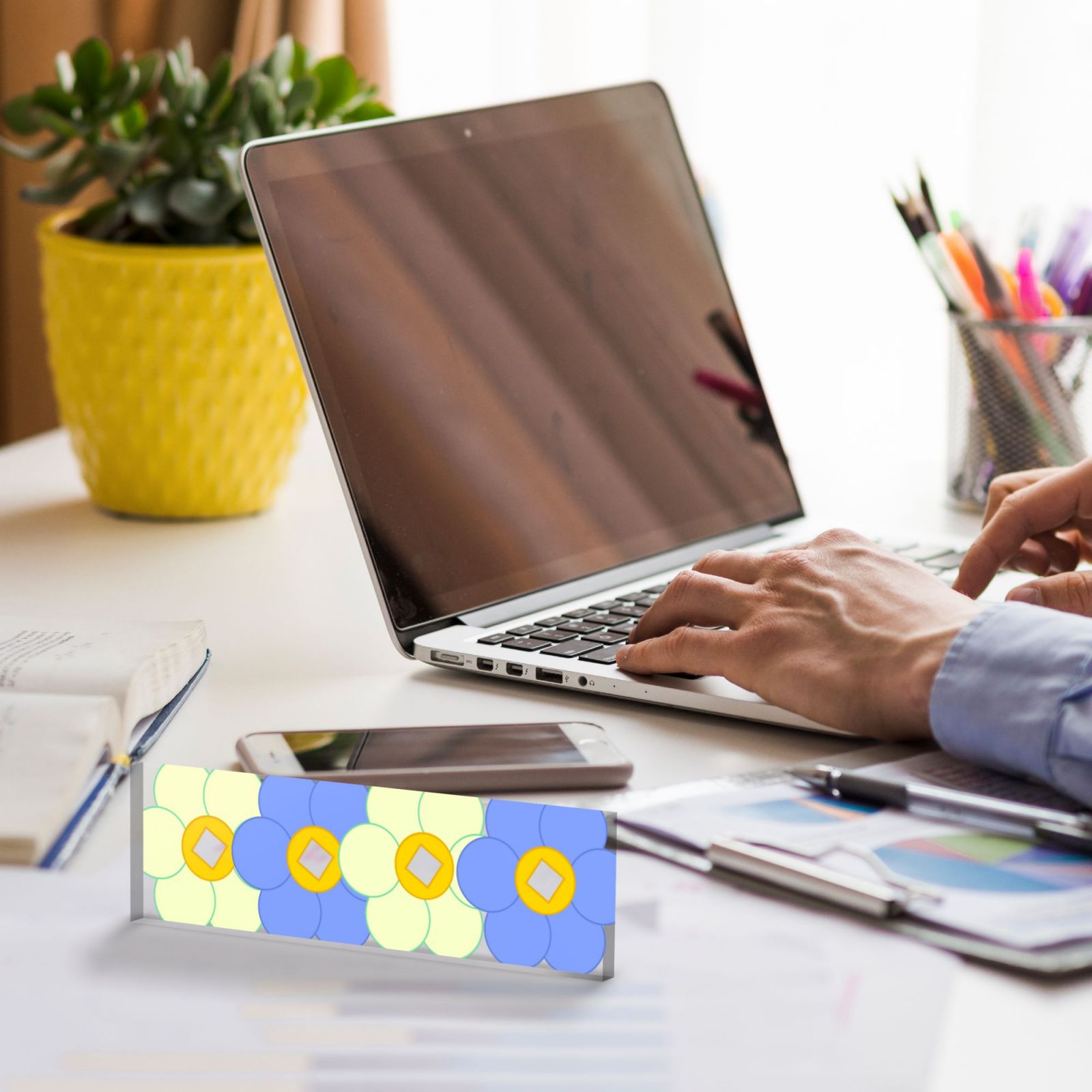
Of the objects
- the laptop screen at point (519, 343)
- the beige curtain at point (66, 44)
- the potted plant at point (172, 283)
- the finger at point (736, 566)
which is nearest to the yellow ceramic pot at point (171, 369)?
the potted plant at point (172, 283)

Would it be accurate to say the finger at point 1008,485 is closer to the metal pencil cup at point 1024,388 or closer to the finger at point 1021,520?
the finger at point 1021,520

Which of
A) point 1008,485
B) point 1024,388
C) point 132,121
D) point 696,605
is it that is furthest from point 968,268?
point 132,121

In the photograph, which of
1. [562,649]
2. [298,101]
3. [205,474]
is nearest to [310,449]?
[205,474]

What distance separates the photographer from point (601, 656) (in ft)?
2.41

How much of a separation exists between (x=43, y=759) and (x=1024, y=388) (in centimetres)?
79

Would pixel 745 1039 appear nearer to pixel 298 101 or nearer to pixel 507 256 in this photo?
pixel 507 256

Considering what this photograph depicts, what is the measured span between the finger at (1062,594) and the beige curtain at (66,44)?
3.76ft

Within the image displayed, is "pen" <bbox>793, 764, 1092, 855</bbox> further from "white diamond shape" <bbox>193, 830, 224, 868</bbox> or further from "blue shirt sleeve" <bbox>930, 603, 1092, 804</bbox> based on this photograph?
"white diamond shape" <bbox>193, 830, 224, 868</bbox>

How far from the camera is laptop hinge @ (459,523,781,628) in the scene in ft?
2.63

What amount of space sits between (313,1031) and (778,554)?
1.22 ft

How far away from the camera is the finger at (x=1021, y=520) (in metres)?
0.82

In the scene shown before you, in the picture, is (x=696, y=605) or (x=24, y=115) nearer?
(x=696, y=605)

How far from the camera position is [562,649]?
744mm

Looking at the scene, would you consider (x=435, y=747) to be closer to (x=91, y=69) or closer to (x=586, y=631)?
(x=586, y=631)
